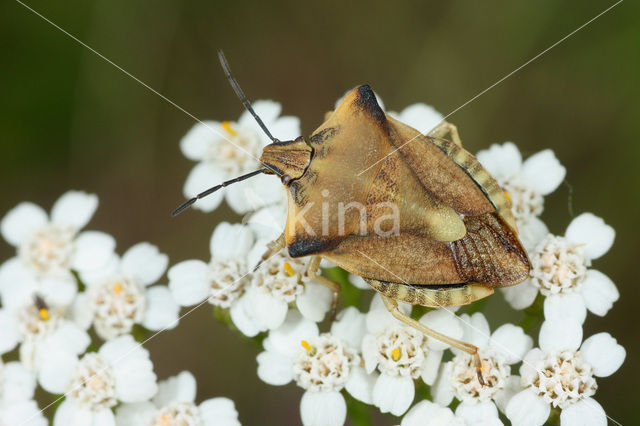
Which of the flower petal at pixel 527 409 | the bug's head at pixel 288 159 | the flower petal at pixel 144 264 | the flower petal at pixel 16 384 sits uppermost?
the flower petal at pixel 144 264

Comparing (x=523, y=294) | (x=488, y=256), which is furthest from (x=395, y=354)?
(x=523, y=294)

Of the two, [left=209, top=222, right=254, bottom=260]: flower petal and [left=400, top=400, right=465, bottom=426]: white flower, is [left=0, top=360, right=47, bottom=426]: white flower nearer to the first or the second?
[left=209, top=222, right=254, bottom=260]: flower petal

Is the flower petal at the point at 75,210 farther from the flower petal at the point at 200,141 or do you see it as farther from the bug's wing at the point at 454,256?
the bug's wing at the point at 454,256

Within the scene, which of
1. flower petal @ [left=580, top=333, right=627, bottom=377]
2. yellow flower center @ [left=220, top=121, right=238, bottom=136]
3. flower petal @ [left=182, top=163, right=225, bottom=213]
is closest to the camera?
flower petal @ [left=580, top=333, right=627, bottom=377]

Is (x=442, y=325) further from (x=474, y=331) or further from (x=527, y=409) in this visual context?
(x=527, y=409)

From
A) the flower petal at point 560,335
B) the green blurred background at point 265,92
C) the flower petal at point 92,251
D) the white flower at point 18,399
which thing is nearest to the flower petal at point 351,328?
the flower petal at point 560,335

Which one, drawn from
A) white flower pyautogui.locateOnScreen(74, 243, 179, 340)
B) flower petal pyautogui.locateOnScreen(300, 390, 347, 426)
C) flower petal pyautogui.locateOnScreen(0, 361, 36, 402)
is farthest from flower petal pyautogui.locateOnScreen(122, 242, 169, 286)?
flower petal pyautogui.locateOnScreen(300, 390, 347, 426)

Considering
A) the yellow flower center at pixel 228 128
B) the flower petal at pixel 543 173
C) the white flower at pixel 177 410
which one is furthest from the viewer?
the yellow flower center at pixel 228 128
